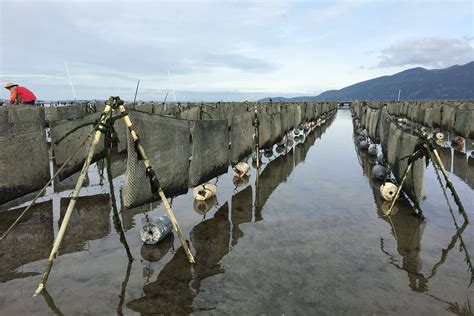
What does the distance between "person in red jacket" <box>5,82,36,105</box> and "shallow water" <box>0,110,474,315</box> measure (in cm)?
934

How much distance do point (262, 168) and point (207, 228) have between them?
8441 mm

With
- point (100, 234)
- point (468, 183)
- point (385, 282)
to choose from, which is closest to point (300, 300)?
point (385, 282)

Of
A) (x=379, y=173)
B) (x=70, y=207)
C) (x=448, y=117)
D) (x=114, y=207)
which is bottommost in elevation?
(x=379, y=173)

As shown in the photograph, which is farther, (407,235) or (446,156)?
(446,156)

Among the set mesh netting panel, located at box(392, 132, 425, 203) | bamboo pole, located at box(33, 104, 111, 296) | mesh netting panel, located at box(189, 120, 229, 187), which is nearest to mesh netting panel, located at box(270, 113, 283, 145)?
mesh netting panel, located at box(189, 120, 229, 187)

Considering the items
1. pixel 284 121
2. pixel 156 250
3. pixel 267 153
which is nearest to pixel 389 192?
pixel 156 250

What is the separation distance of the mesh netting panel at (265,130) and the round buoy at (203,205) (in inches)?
254

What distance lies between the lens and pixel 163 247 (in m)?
7.95

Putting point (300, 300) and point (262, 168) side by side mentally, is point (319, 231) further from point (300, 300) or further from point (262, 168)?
point (262, 168)

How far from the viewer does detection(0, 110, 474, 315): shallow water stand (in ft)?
18.9

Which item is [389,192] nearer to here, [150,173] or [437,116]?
[150,173]

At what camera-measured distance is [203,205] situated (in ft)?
36.6

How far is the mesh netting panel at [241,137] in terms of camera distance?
13.6 metres

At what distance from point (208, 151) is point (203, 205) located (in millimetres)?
1814
